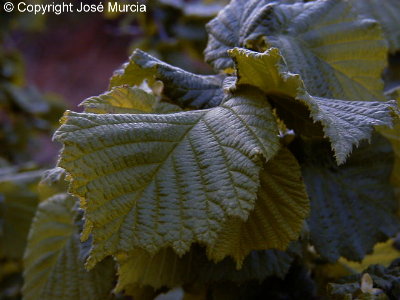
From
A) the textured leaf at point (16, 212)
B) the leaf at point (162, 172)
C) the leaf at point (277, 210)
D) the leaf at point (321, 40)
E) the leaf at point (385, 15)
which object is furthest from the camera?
the textured leaf at point (16, 212)

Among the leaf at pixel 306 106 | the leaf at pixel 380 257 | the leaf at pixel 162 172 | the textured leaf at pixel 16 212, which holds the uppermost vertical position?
the leaf at pixel 306 106

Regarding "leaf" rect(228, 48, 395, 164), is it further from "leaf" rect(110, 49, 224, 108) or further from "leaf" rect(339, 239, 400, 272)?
"leaf" rect(339, 239, 400, 272)

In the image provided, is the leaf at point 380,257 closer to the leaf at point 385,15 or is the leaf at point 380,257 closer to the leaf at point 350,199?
the leaf at point 350,199

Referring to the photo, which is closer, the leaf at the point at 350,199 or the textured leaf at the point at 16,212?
the leaf at the point at 350,199

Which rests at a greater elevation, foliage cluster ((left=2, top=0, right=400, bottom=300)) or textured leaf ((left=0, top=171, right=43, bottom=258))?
foliage cluster ((left=2, top=0, right=400, bottom=300))

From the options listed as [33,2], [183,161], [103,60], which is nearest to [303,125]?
[183,161]

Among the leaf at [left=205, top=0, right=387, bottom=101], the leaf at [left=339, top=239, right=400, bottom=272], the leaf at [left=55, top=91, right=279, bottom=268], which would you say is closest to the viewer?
the leaf at [left=55, top=91, right=279, bottom=268]

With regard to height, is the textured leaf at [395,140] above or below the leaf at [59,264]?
above

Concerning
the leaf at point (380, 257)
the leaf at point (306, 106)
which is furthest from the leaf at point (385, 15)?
the leaf at point (306, 106)

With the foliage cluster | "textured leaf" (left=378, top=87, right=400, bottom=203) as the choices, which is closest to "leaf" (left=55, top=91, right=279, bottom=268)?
the foliage cluster
